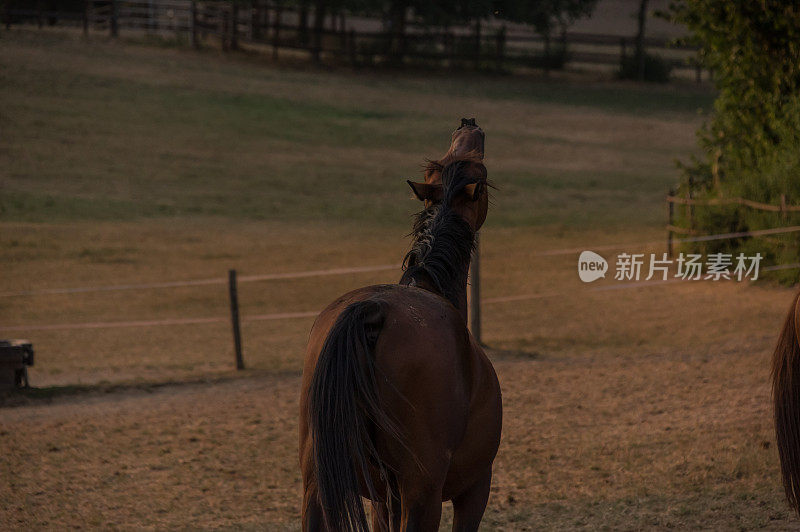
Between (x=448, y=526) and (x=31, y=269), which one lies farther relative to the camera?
(x=31, y=269)

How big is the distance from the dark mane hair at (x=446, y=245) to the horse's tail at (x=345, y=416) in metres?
0.52

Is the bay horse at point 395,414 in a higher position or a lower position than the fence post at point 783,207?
higher

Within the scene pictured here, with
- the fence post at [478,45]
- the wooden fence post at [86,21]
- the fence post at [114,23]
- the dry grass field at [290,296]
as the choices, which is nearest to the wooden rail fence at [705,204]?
the dry grass field at [290,296]

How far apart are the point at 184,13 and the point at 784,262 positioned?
38.9 metres

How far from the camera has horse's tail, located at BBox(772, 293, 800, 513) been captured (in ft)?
14.2

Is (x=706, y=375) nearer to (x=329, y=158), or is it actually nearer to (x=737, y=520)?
(x=737, y=520)

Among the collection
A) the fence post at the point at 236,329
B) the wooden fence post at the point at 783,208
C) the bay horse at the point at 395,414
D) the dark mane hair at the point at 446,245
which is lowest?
the fence post at the point at 236,329

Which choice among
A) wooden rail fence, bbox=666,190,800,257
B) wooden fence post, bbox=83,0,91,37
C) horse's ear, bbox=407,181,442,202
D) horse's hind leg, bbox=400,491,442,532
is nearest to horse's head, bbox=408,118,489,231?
horse's ear, bbox=407,181,442,202

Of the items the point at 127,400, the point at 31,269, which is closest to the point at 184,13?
the point at 31,269

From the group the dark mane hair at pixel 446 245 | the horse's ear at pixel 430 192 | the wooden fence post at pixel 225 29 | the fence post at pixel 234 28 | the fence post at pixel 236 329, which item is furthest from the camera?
the fence post at pixel 234 28

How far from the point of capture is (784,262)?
42.0ft

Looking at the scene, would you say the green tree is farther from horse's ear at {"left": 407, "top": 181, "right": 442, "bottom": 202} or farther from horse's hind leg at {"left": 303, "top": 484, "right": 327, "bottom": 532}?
horse's hind leg at {"left": 303, "top": 484, "right": 327, "bottom": 532}

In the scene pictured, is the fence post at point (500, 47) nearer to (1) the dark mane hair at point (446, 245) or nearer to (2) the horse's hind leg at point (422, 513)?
(1) the dark mane hair at point (446, 245)

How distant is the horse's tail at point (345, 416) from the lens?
287 centimetres
